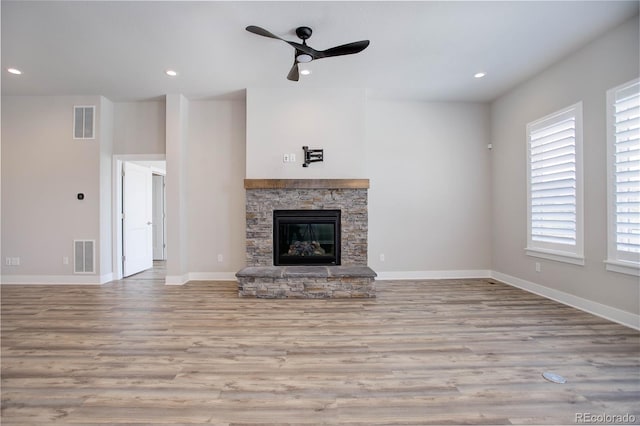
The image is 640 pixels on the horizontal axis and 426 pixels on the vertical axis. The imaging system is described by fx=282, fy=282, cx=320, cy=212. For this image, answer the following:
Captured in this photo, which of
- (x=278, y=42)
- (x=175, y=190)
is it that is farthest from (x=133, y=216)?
(x=278, y=42)

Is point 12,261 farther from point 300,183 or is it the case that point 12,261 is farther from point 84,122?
point 300,183

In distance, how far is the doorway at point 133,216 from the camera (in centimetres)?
465

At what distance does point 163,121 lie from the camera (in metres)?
4.64

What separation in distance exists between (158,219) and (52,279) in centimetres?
261

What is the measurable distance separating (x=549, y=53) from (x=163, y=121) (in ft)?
17.6

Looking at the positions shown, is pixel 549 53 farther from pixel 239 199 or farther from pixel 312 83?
pixel 239 199

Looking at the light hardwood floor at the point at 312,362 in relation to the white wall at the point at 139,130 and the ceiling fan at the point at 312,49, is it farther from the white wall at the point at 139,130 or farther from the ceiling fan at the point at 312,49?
the ceiling fan at the point at 312,49

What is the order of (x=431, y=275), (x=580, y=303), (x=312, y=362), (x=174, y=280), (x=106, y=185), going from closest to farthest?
(x=312, y=362) → (x=580, y=303) → (x=174, y=280) → (x=106, y=185) → (x=431, y=275)

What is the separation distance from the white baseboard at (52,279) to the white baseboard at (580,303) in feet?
20.5

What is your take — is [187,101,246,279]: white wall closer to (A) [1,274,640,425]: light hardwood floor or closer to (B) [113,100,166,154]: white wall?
(B) [113,100,166,154]: white wall

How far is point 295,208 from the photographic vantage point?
13.8 ft

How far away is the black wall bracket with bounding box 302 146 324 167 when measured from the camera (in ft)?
13.5

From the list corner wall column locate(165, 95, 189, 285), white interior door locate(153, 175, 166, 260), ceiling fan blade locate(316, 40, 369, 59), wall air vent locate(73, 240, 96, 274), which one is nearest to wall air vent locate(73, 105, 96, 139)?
corner wall column locate(165, 95, 189, 285)

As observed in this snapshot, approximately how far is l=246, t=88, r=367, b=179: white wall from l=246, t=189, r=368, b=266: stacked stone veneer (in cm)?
25
